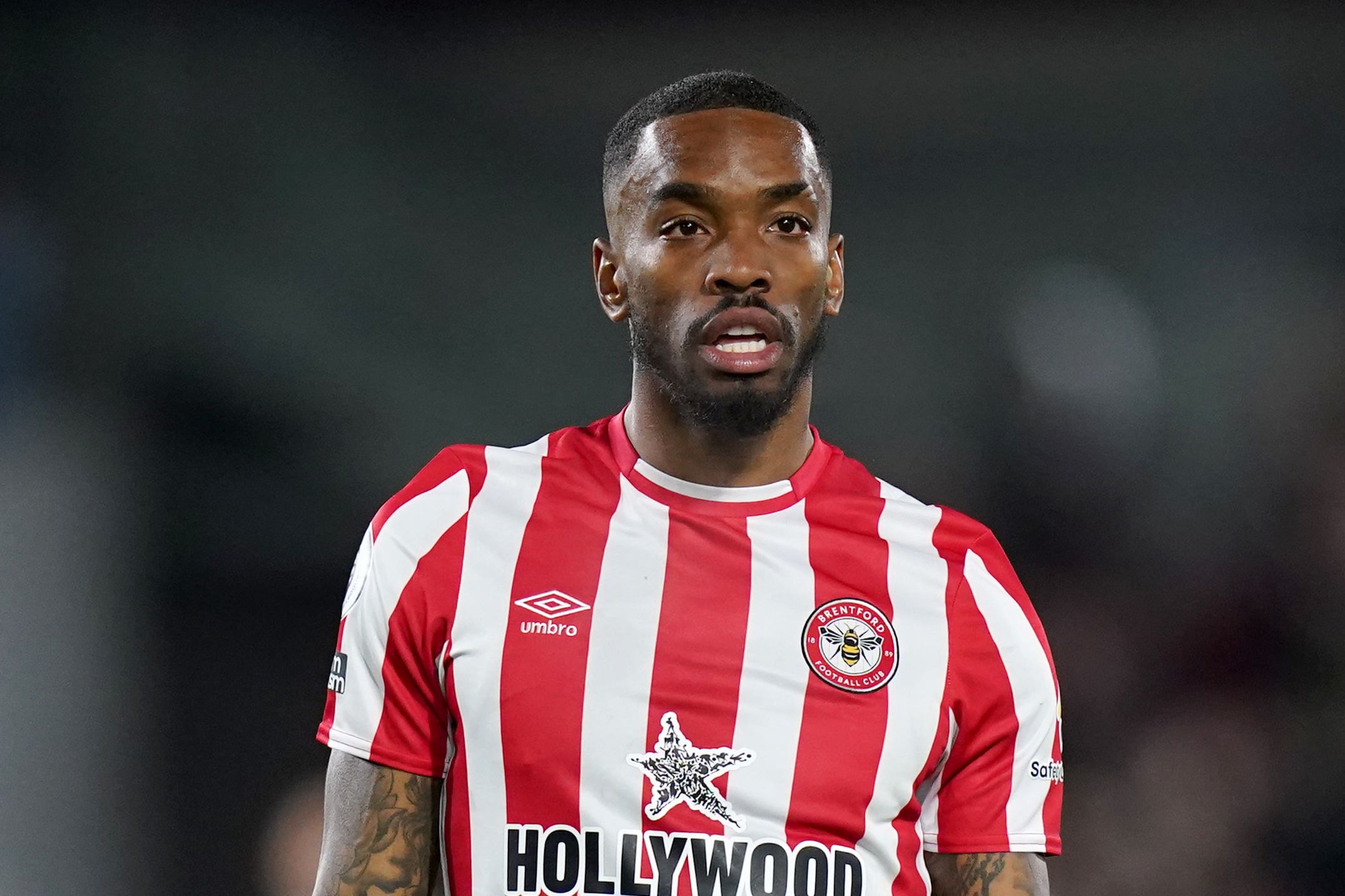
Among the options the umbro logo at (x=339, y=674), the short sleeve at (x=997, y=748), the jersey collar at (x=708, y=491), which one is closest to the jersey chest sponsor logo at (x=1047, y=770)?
the short sleeve at (x=997, y=748)

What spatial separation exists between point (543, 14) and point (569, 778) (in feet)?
6.17

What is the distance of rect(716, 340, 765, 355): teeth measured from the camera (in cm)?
138

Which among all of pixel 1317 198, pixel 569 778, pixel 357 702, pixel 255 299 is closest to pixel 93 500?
pixel 255 299

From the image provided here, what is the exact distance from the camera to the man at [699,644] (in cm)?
132

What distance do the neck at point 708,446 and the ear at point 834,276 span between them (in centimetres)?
11

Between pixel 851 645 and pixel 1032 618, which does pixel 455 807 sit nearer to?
pixel 851 645

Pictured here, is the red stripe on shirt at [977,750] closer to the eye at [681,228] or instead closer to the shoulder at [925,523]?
the shoulder at [925,523]

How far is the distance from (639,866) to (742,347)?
1.71ft

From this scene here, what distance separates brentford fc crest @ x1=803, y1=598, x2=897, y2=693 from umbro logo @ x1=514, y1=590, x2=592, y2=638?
0.24 m

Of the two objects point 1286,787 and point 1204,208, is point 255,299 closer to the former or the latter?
point 1204,208

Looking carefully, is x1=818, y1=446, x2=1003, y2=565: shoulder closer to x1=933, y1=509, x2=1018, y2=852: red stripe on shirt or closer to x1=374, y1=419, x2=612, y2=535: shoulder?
x1=933, y1=509, x2=1018, y2=852: red stripe on shirt

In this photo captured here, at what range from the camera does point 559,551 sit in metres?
1.43

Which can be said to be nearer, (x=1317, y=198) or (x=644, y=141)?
(x=644, y=141)

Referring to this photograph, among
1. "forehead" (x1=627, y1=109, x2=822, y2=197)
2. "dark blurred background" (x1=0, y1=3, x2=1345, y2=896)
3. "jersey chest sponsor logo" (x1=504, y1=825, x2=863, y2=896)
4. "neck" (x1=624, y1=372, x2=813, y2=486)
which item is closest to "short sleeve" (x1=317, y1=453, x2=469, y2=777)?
"jersey chest sponsor logo" (x1=504, y1=825, x2=863, y2=896)
